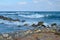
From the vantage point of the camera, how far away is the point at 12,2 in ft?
5.20

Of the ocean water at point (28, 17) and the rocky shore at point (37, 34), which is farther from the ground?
the ocean water at point (28, 17)

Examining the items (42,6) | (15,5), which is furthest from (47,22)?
(15,5)

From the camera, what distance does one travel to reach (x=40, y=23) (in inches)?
61.4

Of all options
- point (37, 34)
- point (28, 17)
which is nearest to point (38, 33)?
point (37, 34)

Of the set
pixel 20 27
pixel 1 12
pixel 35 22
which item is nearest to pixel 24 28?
pixel 20 27

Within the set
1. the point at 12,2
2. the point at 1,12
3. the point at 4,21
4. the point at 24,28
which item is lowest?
the point at 24,28

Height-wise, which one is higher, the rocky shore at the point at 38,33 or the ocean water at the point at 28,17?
the ocean water at the point at 28,17

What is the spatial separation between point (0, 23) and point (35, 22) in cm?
48

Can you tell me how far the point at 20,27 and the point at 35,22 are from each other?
22cm

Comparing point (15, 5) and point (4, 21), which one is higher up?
point (15, 5)

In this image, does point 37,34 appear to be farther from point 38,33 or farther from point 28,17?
point 28,17

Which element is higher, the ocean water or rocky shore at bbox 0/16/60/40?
the ocean water

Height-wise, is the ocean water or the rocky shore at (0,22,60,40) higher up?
the ocean water

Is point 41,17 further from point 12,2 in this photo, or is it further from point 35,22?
point 12,2
